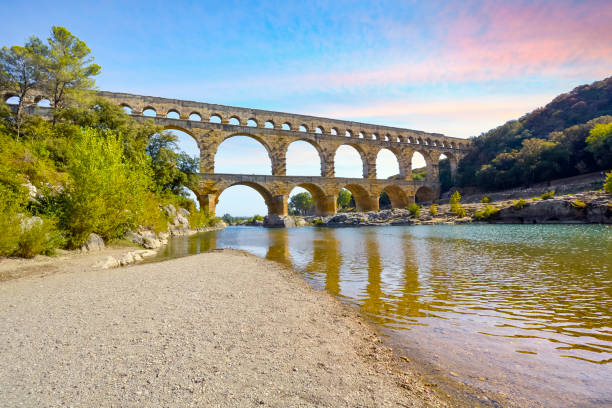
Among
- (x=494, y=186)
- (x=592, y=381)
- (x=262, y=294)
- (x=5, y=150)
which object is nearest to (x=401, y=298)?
(x=262, y=294)

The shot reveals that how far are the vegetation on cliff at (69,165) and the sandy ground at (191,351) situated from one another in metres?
3.80

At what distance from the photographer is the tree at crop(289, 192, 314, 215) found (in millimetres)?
72194

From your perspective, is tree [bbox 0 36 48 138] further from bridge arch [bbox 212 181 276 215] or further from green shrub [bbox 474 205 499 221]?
green shrub [bbox 474 205 499 221]

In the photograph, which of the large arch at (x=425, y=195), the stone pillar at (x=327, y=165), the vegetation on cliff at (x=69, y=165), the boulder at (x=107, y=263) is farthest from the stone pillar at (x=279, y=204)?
the boulder at (x=107, y=263)

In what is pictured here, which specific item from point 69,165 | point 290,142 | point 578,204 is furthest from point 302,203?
point 69,165

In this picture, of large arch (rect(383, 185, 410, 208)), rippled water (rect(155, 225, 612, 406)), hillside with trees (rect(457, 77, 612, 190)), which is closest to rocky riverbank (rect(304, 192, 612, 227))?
large arch (rect(383, 185, 410, 208))

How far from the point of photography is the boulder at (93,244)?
831 cm

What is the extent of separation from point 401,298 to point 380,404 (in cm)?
260

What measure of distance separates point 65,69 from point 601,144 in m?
41.1

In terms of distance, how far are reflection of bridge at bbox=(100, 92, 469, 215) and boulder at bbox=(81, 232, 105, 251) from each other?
16.7 metres

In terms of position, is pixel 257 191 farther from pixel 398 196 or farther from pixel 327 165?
pixel 398 196

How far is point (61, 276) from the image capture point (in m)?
5.26

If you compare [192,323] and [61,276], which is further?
[61,276]

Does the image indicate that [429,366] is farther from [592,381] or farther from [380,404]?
[592,381]
